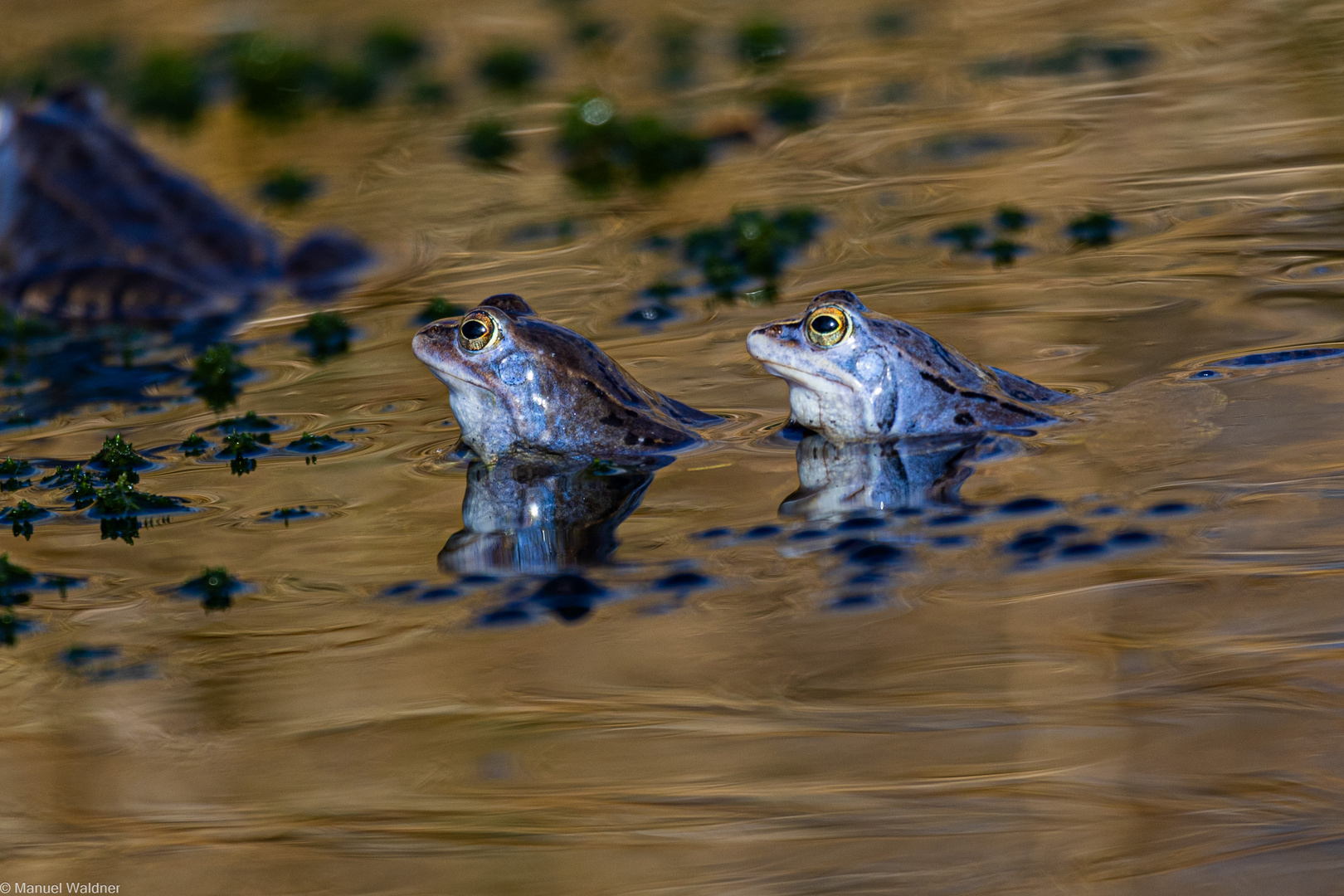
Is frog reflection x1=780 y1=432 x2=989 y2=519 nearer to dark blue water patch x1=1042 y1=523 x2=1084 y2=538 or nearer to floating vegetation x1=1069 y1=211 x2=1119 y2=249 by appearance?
dark blue water patch x1=1042 y1=523 x2=1084 y2=538

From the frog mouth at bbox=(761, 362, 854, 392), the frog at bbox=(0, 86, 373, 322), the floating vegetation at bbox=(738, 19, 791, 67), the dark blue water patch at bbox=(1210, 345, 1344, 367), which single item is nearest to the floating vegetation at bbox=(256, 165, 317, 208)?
the frog at bbox=(0, 86, 373, 322)

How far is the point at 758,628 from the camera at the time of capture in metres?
3.97

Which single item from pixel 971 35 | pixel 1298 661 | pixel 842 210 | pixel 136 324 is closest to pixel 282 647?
pixel 1298 661

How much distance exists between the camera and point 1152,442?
4957 mm

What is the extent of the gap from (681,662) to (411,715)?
0.69 m

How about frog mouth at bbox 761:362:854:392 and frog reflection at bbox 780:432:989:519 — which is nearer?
frog reflection at bbox 780:432:989:519

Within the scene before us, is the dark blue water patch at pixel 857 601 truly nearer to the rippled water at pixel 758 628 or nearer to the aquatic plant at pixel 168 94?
the rippled water at pixel 758 628

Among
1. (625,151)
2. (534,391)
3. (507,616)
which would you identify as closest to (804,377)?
(534,391)

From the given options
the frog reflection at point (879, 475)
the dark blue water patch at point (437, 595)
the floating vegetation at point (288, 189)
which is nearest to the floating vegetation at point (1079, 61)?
the floating vegetation at point (288, 189)

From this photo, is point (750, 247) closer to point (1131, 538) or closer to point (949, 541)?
point (949, 541)

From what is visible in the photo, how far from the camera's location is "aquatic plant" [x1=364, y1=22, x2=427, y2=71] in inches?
530

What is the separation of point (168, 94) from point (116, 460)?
8020mm

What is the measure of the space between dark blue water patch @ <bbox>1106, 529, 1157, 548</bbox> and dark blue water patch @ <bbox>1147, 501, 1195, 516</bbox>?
0.46 feet

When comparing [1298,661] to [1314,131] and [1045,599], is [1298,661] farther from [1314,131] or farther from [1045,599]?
[1314,131]
